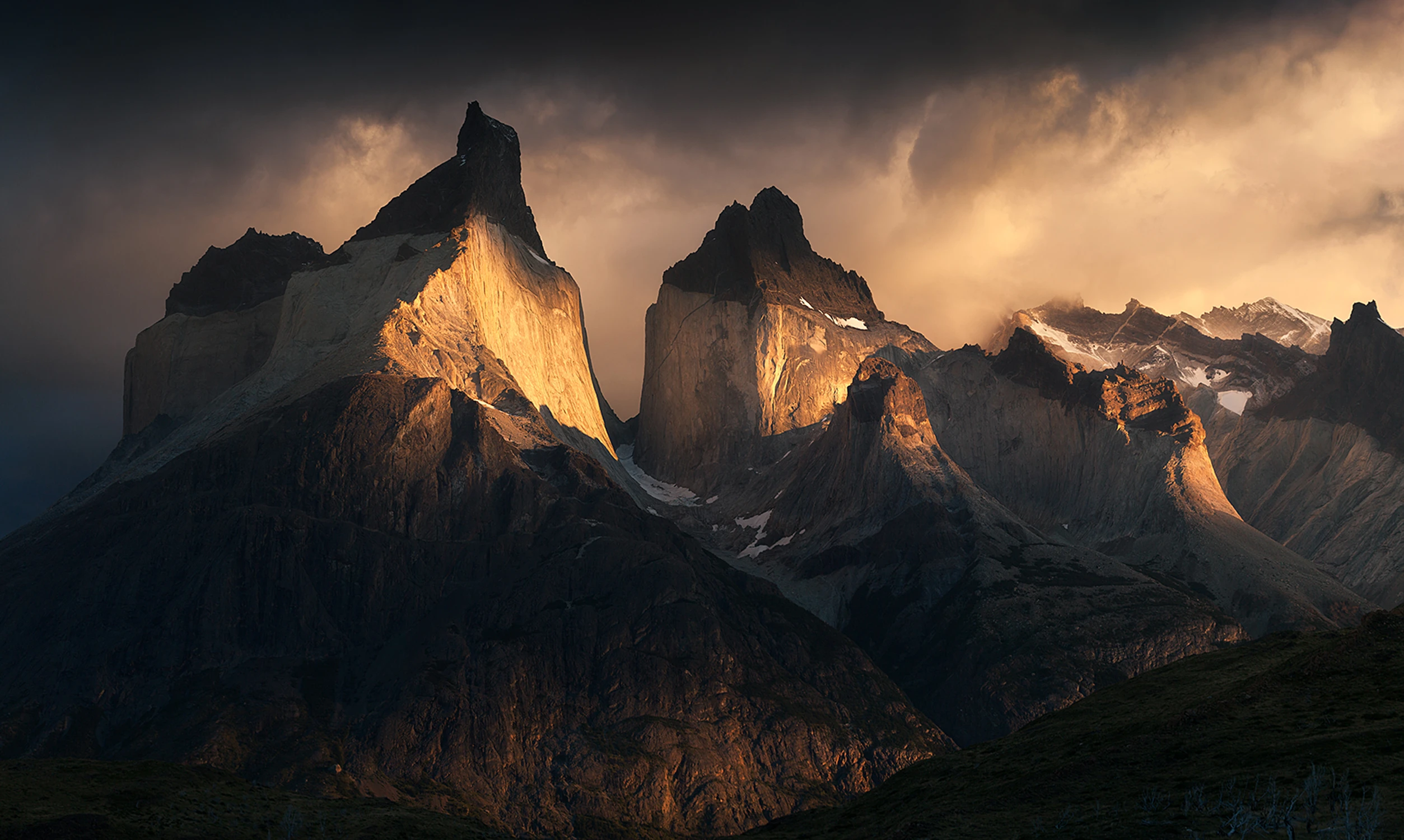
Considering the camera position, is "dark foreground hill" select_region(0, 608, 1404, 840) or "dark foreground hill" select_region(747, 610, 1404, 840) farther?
"dark foreground hill" select_region(0, 608, 1404, 840)

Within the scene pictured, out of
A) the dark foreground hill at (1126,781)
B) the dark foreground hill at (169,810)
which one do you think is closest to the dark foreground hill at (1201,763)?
the dark foreground hill at (1126,781)

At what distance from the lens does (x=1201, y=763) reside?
105m

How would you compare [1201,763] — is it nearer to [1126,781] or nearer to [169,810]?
[1126,781]

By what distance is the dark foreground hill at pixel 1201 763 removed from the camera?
87.6 meters

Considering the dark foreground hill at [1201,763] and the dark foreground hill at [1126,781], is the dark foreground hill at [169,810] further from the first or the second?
the dark foreground hill at [1201,763]

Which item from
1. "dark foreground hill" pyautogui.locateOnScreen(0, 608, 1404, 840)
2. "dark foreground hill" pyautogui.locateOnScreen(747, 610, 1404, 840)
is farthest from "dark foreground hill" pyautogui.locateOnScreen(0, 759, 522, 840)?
"dark foreground hill" pyautogui.locateOnScreen(747, 610, 1404, 840)

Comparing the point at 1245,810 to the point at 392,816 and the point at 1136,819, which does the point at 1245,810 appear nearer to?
the point at 1136,819

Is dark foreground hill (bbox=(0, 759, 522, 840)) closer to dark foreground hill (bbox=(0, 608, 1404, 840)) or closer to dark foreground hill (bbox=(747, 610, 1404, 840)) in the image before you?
dark foreground hill (bbox=(0, 608, 1404, 840))

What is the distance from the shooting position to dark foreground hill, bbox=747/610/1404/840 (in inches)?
3450

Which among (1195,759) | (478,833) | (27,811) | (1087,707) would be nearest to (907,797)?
(1087,707)

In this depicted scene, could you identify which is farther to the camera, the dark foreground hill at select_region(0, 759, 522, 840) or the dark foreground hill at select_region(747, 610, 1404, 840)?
the dark foreground hill at select_region(0, 759, 522, 840)

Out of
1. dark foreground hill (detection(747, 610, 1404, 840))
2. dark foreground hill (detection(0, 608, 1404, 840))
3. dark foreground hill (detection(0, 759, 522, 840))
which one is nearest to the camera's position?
dark foreground hill (detection(747, 610, 1404, 840))

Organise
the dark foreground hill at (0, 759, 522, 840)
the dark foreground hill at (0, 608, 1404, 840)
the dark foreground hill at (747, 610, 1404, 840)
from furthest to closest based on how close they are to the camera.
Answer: the dark foreground hill at (0, 759, 522, 840), the dark foreground hill at (0, 608, 1404, 840), the dark foreground hill at (747, 610, 1404, 840)

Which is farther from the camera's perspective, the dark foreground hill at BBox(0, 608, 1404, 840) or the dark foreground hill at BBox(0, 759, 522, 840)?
the dark foreground hill at BBox(0, 759, 522, 840)
